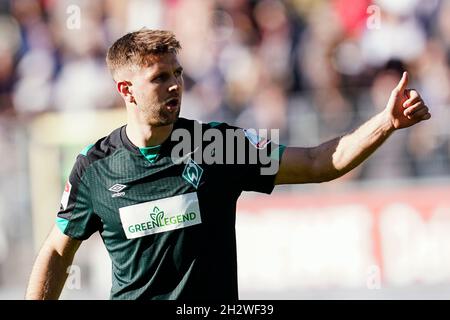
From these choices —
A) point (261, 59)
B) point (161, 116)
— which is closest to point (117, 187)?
point (161, 116)

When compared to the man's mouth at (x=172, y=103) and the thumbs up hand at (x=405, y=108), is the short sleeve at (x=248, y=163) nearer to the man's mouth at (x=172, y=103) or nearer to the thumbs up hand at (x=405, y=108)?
the man's mouth at (x=172, y=103)

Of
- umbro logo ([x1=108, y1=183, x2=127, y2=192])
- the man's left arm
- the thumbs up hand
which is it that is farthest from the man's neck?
the thumbs up hand

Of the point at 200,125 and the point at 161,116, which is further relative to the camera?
the point at 200,125

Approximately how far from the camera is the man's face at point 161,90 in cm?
555

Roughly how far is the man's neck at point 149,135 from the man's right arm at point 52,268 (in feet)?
2.28

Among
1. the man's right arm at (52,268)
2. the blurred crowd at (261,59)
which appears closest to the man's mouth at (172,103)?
the man's right arm at (52,268)

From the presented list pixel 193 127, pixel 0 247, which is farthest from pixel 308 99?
pixel 193 127

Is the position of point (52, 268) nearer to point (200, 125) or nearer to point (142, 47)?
point (200, 125)

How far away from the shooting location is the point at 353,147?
210 inches

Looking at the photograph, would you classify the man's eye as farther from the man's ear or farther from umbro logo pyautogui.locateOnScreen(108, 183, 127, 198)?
umbro logo pyautogui.locateOnScreen(108, 183, 127, 198)

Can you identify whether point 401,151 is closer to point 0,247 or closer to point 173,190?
point 0,247

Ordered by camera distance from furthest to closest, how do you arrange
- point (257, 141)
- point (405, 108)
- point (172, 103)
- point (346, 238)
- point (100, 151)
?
point (346, 238) → point (100, 151) → point (257, 141) → point (172, 103) → point (405, 108)

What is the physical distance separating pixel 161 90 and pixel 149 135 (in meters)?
0.28

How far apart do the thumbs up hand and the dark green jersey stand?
30.5 inches
